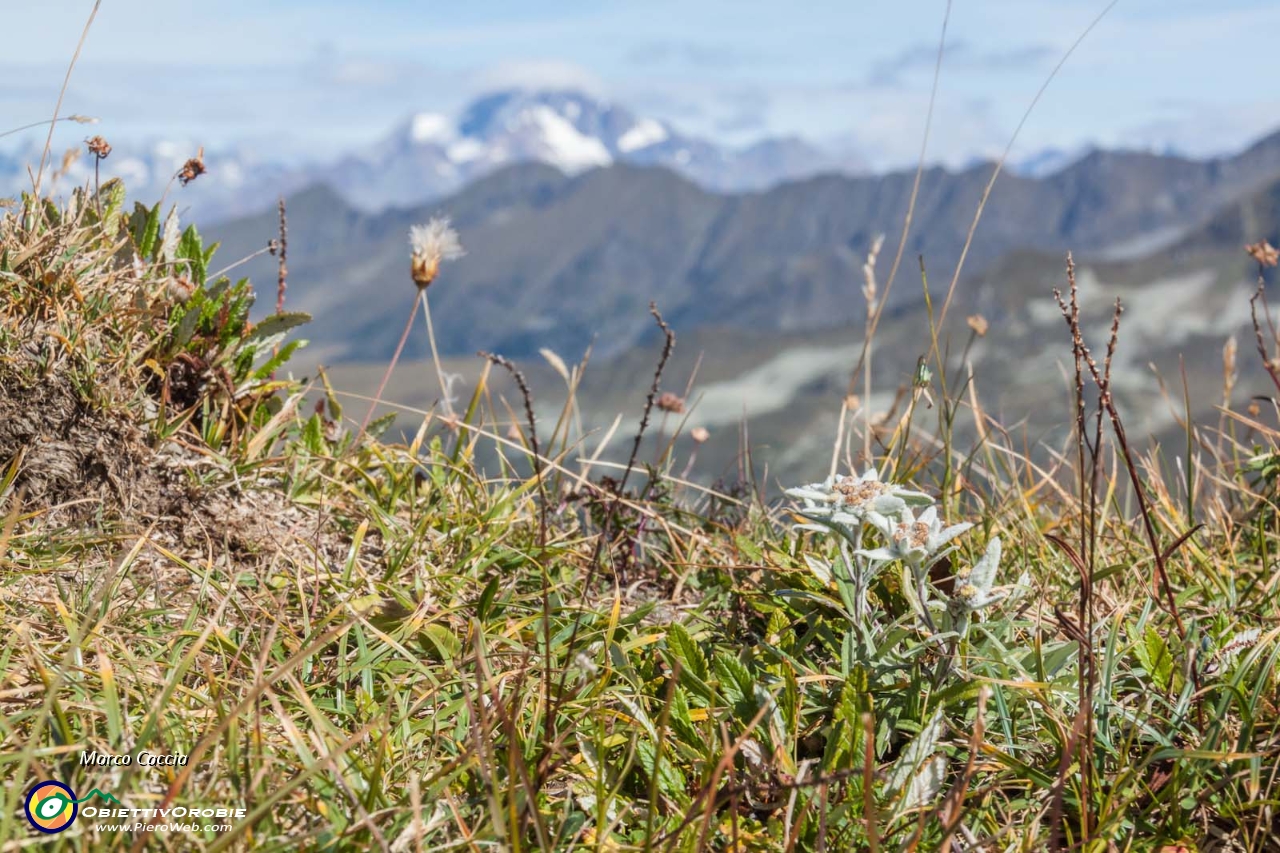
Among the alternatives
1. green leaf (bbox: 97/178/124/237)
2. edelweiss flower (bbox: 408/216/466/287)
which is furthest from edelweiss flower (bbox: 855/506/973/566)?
green leaf (bbox: 97/178/124/237)

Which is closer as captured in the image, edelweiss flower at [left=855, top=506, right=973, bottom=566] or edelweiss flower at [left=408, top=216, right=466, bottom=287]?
edelweiss flower at [left=855, top=506, right=973, bottom=566]

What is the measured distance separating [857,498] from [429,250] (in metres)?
1.73

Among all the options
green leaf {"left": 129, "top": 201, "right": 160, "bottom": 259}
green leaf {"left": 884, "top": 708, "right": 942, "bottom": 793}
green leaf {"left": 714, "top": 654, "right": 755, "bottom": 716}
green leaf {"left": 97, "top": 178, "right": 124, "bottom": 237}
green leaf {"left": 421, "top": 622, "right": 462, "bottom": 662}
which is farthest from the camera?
green leaf {"left": 129, "top": 201, "right": 160, "bottom": 259}

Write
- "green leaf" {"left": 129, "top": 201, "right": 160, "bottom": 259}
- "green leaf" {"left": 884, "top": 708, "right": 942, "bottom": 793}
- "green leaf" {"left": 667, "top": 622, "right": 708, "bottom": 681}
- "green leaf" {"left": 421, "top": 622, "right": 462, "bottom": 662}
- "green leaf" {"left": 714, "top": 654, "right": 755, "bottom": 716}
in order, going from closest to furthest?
1. "green leaf" {"left": 884, "top": 708, "right": 942, "bottom": 793}
2. "green leaf" {"left": 714, "top": 654, "right": 755, "bottom": 716}
3. "green leaf" {"left": 667, "top": 622, "right": 708, "bottom": 681}
4. "green leaf" {"left": 421, "top": 622, "right": 462, "bottom": 662}
5. "green leaf" {"left": 129, "top": 201, "right": 160, "bottom": 259}

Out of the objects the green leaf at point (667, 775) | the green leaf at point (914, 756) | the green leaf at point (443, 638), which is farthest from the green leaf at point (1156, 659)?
the green leaf at point (443, 638)

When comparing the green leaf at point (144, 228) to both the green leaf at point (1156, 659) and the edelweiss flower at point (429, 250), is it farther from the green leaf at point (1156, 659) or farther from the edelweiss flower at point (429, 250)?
the green leaf at point (1156, 659)

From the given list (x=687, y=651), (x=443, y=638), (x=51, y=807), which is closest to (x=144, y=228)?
(x=443, y=638)

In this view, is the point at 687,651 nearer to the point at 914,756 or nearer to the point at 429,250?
the point at 914,756

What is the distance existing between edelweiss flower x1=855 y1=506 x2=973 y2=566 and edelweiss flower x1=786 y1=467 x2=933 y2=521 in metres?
0.02

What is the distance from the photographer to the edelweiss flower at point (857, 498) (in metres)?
1.89

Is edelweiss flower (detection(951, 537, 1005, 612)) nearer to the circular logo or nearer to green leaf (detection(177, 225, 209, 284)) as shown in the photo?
the circular logo

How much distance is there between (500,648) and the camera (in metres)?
2.30

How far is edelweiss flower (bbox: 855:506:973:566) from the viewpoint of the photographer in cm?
187

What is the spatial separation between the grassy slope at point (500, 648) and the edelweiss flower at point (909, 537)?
15cm
